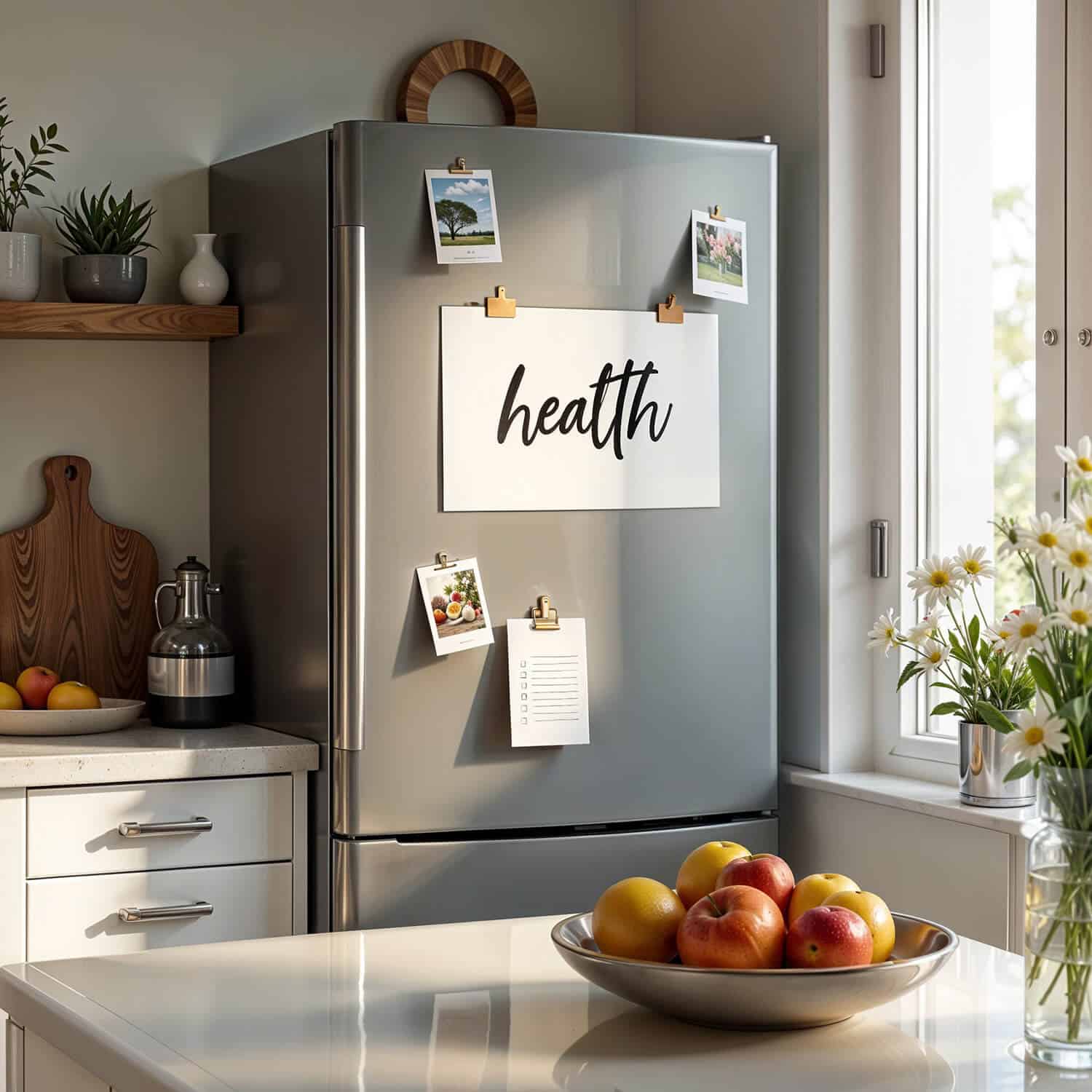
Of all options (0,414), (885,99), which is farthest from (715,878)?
(0,414)

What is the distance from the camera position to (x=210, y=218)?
2932 millimetres

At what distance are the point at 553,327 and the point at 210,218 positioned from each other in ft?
2.71

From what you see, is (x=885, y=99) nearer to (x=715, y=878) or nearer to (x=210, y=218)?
(x=210, y=218)

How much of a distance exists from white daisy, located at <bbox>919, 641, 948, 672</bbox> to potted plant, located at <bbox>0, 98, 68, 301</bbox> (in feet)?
6.00

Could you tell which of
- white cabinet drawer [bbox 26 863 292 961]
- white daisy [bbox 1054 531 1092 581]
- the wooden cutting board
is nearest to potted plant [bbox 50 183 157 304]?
the wooden cutting board

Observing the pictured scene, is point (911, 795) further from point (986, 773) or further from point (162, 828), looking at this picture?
point (162, 828)

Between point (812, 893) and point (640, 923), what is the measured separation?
132mm

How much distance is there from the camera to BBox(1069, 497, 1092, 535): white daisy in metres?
1.03

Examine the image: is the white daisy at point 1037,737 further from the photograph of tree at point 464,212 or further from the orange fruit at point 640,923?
the photograph of tree at point 464,212

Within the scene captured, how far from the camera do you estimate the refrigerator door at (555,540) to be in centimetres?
242

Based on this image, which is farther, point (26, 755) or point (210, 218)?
point (210, 218)

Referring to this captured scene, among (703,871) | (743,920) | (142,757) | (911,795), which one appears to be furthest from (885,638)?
(142,757)

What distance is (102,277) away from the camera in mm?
2693

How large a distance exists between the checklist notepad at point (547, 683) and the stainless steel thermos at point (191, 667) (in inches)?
21.3
